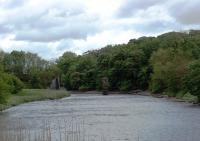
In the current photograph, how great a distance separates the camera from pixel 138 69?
169 metres

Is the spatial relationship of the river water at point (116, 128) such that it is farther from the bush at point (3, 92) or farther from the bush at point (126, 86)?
the bush at point (126, 86)

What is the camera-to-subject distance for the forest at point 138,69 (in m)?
119

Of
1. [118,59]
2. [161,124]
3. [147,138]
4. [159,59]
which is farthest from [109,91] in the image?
[147,138]

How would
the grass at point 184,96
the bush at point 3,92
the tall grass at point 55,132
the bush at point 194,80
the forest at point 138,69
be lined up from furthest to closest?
1. the forest at point 138,69
2. the grass at point 184,96
3. the bush at point 194,80
4. the bush at point 3,92
5. the tall grass at point 55,132

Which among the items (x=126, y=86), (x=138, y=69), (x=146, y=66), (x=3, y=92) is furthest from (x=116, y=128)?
(x=126, y=86)

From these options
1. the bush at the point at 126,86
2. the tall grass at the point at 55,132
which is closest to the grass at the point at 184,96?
the tall grass at the point at 55,132

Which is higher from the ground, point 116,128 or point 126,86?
point 126,86

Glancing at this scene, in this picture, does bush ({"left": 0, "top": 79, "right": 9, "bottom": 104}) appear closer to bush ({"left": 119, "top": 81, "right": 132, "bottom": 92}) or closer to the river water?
the river water

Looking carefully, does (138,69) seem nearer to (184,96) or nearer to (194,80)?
(184,96)

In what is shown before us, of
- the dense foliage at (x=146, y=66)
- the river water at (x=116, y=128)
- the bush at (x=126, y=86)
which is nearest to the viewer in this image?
the river water at (x=116, y=128)

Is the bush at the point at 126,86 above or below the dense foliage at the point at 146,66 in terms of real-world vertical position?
below

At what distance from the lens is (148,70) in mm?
162500

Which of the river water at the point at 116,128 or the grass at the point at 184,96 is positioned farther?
the grass at the point at 184,96

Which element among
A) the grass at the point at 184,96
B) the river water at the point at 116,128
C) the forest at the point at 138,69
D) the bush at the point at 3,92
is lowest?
the river water at the point at 116,128
